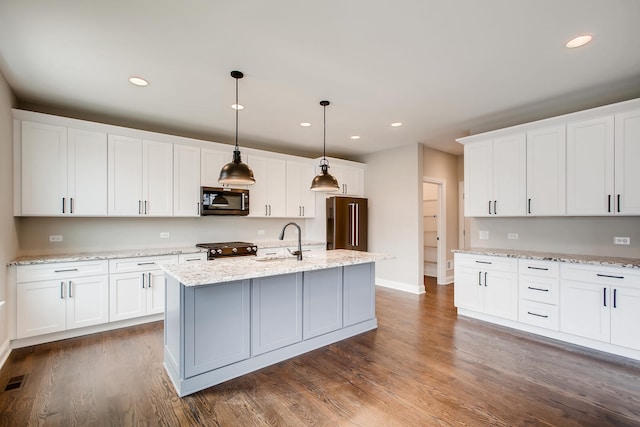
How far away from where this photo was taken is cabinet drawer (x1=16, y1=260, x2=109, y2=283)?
123 inches

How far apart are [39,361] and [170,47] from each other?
10.3 ft

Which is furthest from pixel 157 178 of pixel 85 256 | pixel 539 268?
pixel 539 268

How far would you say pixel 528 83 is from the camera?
310 centimetres

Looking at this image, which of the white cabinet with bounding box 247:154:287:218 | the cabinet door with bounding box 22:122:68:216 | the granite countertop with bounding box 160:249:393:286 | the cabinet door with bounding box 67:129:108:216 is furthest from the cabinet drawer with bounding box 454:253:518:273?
the cabinet door with bounding box 22:122:68:216

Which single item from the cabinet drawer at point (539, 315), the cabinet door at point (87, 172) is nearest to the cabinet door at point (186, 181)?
the cabinet door at point (87, 172)

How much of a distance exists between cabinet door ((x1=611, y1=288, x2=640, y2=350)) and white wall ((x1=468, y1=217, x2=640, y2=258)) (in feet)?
2.38

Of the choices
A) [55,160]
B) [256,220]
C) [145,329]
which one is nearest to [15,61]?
[55,160]

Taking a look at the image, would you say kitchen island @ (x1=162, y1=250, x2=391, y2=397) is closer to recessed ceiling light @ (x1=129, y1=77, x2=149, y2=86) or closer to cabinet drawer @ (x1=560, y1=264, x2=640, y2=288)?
recessed ceiling light @ (x1=129, y1=77, x2=149, y2=86)

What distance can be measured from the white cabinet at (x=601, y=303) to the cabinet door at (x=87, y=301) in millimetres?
5164

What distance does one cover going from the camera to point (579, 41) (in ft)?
7.73

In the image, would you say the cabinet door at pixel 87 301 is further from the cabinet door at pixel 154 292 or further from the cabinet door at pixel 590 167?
the cabinet door at pixel 590 167

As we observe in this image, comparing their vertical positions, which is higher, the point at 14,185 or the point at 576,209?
the point at 14,185

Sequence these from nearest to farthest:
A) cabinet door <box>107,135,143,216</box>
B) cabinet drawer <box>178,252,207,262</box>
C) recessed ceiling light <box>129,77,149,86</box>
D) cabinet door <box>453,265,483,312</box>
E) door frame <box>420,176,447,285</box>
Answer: recessed ceiling light <box>129,77,149,86</box> → cabinet door <box>107,135,143,216</box> → cabinet door <box>453,265,483,312</box> → cabinet drawer <box>178,252,207,262</box> → door frame <box>420,176,447,285</box>

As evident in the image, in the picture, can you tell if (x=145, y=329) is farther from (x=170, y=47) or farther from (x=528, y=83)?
(x=528, y=83)
